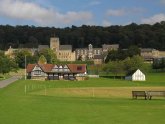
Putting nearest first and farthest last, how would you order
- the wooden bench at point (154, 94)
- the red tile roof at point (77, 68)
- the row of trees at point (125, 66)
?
the wooden bench at point (154, 94)
the red tile roof at point (77, 68)
the row of trees at point (125, 66)

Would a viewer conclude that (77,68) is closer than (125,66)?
Yes

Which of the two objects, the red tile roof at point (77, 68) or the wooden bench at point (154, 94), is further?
the red tile roof at point (77, 68)

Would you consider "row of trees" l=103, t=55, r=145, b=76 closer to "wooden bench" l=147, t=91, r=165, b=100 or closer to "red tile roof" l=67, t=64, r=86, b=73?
"red tile roof" l=67, t=64, r=86, b=73

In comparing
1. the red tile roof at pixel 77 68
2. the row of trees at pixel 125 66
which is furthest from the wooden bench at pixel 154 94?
the row of trees at pixel 125 66

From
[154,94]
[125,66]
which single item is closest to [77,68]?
[125,66]

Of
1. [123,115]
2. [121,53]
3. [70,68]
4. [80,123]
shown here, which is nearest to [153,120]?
[123,115]

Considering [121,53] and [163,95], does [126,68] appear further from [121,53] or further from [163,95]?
[163,95]

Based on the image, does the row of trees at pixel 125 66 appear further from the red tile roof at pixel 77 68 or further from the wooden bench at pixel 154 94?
the wooden bench at pixel 154 94

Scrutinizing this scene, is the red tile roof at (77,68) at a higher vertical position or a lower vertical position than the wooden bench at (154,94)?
higher

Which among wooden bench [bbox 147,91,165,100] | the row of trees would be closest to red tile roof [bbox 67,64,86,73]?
the row of trees

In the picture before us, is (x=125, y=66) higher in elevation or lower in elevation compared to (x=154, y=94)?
higher

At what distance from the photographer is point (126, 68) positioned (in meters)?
145

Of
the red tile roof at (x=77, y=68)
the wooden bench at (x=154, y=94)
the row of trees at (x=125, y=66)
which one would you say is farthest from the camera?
the row of trees at (x=125, y=66)

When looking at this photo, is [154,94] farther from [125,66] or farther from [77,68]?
[125,66]
